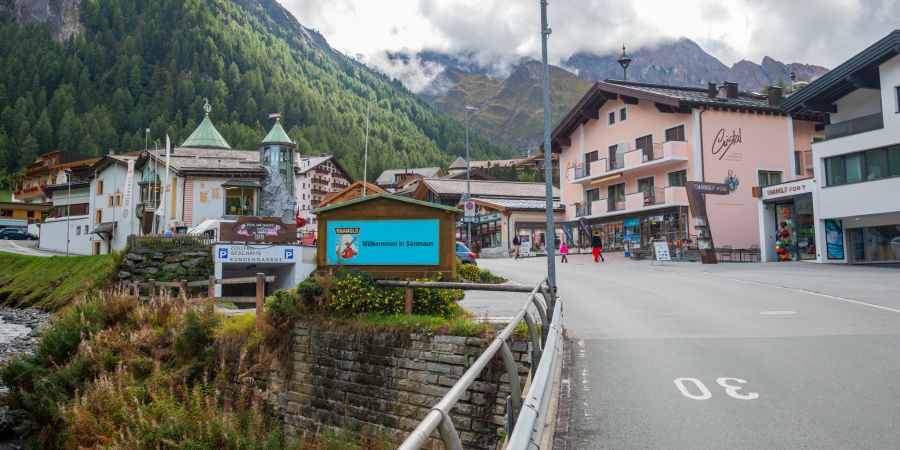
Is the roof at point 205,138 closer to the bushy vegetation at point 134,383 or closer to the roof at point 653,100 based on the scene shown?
the roof at point 653,100

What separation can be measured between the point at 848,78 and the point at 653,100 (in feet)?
42.0

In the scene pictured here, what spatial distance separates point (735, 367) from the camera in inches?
347

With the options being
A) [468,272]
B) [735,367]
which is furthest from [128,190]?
[735,367]

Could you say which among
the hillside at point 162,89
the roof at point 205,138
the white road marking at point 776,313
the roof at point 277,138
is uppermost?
the hillside at point 162,89

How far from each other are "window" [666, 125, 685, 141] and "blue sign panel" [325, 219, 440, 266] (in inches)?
1234

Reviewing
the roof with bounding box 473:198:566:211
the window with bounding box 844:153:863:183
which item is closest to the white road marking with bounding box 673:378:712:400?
the window with bounding box 844:153:863:183

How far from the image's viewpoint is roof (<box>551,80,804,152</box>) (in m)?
39.8

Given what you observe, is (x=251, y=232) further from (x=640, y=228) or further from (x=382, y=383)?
(x=640, y=228)

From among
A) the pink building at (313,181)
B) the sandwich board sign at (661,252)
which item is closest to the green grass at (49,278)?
the sandwich board sign at (661,252)

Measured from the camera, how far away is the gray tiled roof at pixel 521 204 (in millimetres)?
51438

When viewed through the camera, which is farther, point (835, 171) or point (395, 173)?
point (395, 173)

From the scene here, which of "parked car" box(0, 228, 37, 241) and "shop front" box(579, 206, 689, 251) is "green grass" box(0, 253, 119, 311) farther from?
"shop front" box(579, 206, 689, 251)

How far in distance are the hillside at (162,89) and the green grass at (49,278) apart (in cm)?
7769

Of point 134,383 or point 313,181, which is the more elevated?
point 313,181
